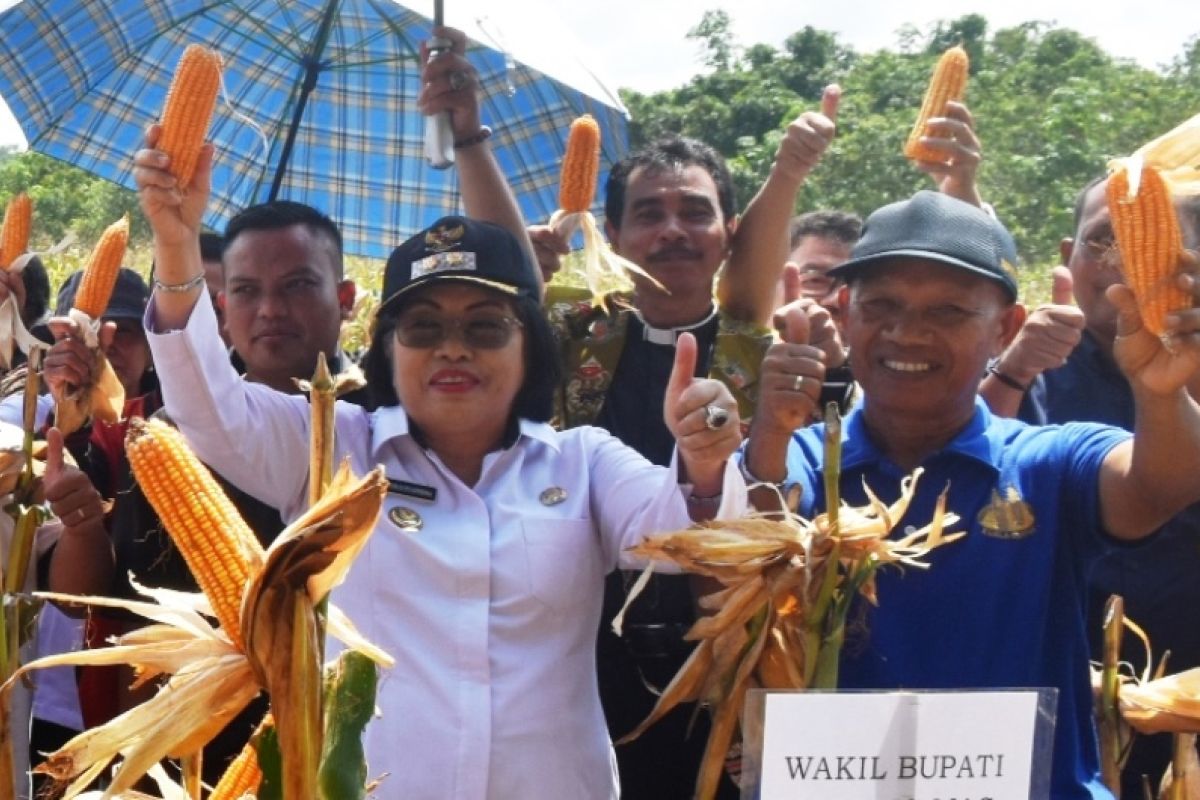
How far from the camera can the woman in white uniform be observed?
2607 millimetres

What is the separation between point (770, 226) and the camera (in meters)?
3.99

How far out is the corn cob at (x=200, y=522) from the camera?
6.20 feet

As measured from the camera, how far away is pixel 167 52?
432cm

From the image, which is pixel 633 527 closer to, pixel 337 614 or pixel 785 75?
pixel 337 614

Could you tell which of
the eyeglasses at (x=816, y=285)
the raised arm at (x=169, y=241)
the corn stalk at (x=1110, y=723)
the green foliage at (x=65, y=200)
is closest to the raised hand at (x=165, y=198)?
the raised arm at (x=169, y=241)

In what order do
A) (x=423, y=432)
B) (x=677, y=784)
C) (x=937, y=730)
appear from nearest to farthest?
(x=937, y=730) → (x=423, y=432) → (x=677, y=784)

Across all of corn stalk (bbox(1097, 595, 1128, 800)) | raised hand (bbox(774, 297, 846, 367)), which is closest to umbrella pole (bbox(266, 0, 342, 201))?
raised hand (bbox(774, 297, 846, 367))

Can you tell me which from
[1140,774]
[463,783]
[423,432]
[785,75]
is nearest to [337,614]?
[463,783]

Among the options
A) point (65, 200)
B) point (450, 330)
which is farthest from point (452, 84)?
point (65, 200)

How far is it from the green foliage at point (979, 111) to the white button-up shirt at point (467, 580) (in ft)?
39.0

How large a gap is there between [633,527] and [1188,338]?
40.2 inches

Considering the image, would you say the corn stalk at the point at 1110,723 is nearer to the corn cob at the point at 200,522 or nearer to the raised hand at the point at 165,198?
the corn cob at the point at 200,522

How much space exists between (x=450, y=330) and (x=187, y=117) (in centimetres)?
64

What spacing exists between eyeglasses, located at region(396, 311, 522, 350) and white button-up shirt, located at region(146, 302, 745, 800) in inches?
6.7
